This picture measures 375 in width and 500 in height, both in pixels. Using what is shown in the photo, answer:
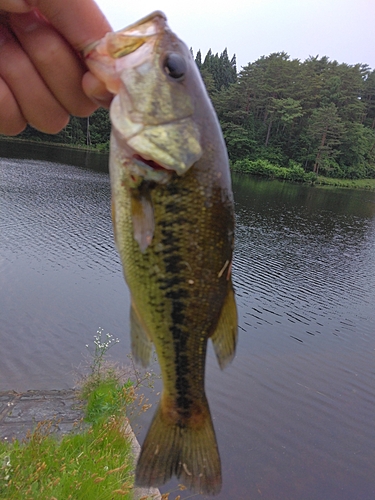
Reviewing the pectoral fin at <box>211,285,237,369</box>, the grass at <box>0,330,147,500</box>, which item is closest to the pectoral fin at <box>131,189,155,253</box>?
the pectoral fin at <box>211,285,237,369</box>

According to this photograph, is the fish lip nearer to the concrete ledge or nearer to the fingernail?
the fingernail

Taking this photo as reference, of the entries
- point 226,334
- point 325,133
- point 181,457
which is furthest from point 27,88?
point 325,133

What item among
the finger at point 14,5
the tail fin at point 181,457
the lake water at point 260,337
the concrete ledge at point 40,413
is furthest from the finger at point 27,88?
the lake water at point 260,337

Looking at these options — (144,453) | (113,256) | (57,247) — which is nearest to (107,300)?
(113,256)

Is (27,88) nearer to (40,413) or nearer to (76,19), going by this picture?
(76,19)

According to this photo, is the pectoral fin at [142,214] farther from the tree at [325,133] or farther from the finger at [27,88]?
Answer: the tree at [325,133]
